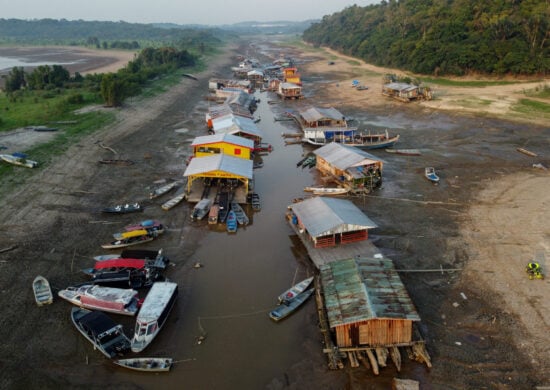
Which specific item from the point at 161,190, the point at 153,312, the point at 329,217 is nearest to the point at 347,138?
the point at 329,217

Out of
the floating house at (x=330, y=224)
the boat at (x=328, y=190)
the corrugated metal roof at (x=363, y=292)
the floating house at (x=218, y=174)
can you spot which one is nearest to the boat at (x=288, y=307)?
the corrugated metal roof at (x=363, y=292)

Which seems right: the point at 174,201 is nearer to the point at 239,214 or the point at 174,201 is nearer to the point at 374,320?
the point at 239,214

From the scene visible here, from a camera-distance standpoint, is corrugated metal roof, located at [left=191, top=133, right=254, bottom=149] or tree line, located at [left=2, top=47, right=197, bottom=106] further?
tree line, located at [left=2, top=47, right=197, bottom=106]

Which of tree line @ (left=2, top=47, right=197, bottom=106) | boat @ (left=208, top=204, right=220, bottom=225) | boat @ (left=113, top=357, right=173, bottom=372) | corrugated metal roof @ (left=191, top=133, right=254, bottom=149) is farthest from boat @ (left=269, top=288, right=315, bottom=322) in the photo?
tree line @ (left=2, top=47, right=197, bottom=106)

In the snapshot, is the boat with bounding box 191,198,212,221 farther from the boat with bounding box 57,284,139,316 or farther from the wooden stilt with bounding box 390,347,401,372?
the wooden stilt with bounding box 390,347,401,372

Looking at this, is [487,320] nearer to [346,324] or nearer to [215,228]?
[346,324]

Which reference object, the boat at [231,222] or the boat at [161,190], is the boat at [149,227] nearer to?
the boat at [231,222]
